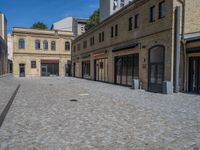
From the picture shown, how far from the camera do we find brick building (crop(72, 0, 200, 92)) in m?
14.5

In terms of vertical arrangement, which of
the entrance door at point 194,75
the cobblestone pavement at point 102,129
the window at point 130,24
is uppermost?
the window at point 130,24

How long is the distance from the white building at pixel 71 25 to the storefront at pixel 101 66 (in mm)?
24001

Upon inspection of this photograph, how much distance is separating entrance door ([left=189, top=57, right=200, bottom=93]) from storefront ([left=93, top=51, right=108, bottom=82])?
1178 centimetres

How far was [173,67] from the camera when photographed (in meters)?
14.5

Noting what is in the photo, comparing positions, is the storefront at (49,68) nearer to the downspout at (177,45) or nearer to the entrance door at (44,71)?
the entrance door at (44,71)

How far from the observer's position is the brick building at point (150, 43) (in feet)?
47.6

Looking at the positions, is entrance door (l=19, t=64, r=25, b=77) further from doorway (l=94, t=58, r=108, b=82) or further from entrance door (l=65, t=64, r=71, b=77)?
doorway (l=94, t=58, r=108, b=82)

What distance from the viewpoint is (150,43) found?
16.7 metres

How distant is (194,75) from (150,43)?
4.09m

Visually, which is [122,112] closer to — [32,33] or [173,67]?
[173,67]

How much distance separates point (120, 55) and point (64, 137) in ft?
54.9

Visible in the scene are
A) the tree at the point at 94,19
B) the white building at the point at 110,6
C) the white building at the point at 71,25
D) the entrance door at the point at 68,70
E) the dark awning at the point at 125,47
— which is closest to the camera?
the dark awning at the point at 125,47

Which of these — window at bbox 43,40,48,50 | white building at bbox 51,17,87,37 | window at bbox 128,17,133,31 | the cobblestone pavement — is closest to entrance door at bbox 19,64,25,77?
window at bbox 43,40,48,50

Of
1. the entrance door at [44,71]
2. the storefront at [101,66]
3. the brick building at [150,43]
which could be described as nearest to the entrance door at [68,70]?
the entrance door at [44,71]
